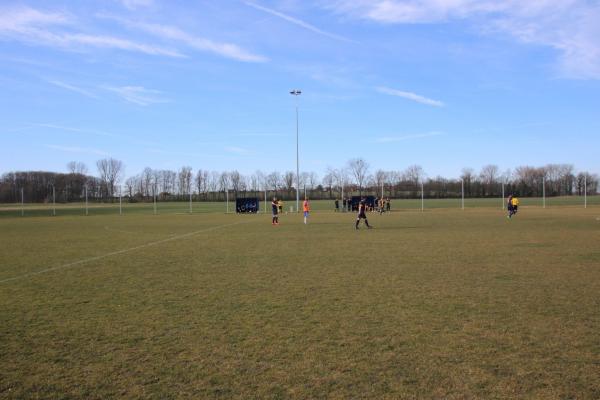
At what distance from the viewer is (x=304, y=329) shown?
6.32 meters

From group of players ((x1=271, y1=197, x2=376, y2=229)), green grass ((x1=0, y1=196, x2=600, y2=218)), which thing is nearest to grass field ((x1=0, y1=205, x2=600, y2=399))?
group of players ((x1=271, y1=197, x2=376, y2=229))

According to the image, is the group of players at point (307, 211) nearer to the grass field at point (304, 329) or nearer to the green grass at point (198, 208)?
the grass field at point (304, 329)

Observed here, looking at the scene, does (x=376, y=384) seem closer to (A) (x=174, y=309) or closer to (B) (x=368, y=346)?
(B) (x=368, y=346)

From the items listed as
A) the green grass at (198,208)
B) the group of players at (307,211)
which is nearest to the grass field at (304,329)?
the group of players at (307,211)

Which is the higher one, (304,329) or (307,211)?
(307,211)

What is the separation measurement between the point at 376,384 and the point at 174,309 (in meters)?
3.97

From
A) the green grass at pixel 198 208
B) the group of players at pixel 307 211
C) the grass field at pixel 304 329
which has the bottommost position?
the green grass at pixel 198 208

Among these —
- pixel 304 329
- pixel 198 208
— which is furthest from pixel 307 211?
pixel 198 208

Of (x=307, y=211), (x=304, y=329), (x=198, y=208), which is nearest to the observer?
(x=304, y=329)

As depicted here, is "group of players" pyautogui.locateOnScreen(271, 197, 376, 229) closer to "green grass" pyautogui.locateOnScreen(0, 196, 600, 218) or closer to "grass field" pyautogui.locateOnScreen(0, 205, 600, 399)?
"grass field" pyautogui.locateOnScreen(0, 205, 600, 399)

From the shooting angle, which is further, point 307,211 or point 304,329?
point 307,211

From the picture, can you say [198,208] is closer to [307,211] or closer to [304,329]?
[307,211]

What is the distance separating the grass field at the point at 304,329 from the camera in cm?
455

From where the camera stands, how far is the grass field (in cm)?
455
